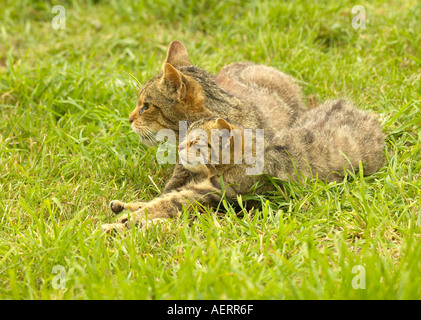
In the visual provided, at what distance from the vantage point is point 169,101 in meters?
3.97

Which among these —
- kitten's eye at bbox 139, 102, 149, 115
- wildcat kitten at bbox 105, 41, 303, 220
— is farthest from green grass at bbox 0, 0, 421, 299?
kitten's eye at bbox 139, 102, 149, 115

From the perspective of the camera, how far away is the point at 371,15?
608 cm

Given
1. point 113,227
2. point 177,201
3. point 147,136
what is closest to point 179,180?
point 177,201

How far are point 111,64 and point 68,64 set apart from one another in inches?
20.7

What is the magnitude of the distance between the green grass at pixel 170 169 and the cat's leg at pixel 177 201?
0.44 feet

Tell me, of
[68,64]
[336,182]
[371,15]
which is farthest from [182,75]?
[371,15]

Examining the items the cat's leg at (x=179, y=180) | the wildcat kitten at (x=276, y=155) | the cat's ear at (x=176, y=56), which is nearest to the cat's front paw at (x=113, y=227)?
the wildcat kitten at (x=276, y=155)

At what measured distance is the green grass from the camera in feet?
9.04

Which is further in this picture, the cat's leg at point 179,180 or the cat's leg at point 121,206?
the cat's leg at point 179,180

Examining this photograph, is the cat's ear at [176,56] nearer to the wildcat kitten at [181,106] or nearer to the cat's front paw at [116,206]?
the wildcat kitten at [181,106]

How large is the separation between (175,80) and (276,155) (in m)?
0.96

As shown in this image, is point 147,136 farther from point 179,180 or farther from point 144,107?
point 179,180

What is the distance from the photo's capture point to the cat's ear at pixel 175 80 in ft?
12.6
